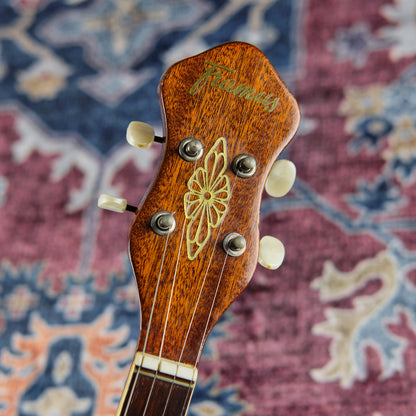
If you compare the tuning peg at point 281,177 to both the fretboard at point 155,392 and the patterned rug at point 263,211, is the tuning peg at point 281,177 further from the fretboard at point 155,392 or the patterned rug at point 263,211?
the patterned rug at point 263,211

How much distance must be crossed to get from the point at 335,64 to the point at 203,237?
1.91ft

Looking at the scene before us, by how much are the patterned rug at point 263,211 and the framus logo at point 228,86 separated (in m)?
0.38

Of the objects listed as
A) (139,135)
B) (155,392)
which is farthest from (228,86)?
(155,392)

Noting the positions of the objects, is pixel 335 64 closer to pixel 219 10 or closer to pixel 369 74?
pixel 369 74

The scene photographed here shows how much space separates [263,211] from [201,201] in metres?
0.38

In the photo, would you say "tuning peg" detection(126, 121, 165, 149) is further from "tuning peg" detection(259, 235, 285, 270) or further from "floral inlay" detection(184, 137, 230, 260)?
"tuning peg" detection(259, 235, 285, 270)

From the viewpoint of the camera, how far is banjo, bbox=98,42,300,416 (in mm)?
468

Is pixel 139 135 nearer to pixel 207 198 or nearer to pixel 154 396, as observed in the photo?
pixel 207 198

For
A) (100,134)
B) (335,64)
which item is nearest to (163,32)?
(100,134)

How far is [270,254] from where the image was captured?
50 centimetres

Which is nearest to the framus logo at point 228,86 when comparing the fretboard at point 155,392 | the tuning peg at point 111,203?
the tuning peg at point 111,203

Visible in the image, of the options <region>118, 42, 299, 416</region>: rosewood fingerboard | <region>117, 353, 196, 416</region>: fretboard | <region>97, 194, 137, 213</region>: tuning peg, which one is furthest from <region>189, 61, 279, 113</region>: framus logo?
<region>117, 353, 196, 416</region>: fretboard

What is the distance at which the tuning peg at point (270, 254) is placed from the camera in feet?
1.62

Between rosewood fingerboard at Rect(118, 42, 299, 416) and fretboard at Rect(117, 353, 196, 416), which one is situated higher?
rosewood fingerboard at Rect(118, 42, 299, 416)
